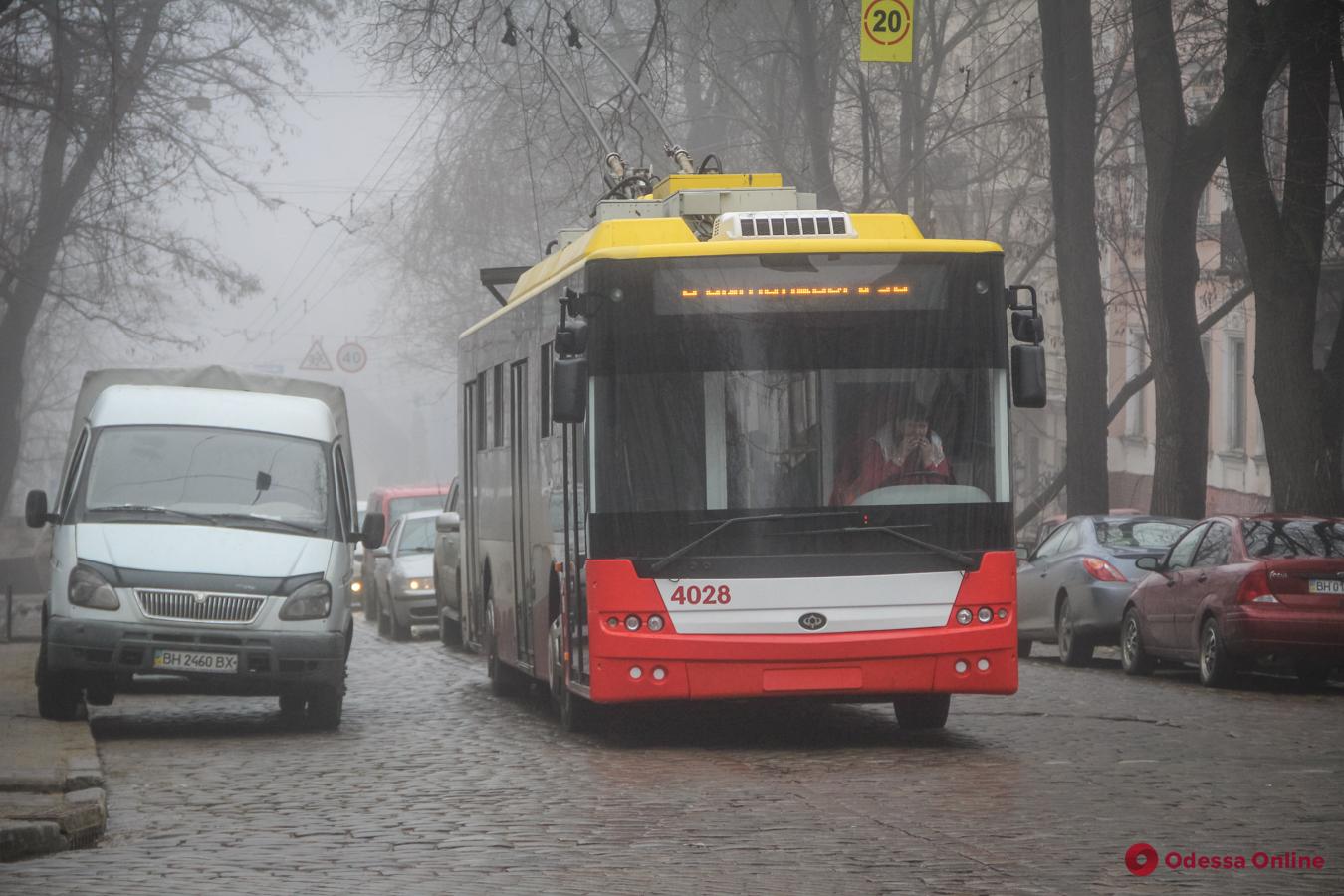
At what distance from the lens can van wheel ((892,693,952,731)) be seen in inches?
574

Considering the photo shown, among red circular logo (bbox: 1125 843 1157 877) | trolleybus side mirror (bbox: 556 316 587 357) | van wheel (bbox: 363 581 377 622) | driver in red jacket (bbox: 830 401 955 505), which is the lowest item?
red circular logo (bbox: 1125 843 1157 877)

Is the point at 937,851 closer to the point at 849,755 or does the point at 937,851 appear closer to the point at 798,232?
the point at 849,755

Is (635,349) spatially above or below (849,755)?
above

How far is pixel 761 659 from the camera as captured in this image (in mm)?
13266

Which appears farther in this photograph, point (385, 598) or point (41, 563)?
point (41, 563)

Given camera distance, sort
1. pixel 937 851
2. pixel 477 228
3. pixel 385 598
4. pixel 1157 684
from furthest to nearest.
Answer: pixel 477 228 < pixel 385 598 < pixel 1157 684 < pixel 937 851

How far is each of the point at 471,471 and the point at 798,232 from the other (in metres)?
6.69

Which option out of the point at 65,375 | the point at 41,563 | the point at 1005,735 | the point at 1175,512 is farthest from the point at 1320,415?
the point at 65,375

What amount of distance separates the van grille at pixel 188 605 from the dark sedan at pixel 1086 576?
938 cm

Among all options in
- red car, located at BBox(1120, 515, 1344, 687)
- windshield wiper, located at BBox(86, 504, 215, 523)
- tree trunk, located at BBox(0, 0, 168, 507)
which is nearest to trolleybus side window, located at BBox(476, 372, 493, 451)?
windshield wiper, located at BBox(86, 504, 215, 523)

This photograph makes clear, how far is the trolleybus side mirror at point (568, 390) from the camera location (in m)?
13.1

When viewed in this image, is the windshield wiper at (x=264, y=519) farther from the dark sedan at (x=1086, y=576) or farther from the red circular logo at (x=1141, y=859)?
the dark sedan at (x=1086, y=576)

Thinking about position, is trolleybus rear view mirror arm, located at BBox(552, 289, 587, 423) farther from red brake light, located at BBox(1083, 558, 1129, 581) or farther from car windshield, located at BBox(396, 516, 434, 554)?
car windshield, located at BBox(396, 516, 434, 554)

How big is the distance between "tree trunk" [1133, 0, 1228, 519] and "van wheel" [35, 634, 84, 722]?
14907 millimetres
